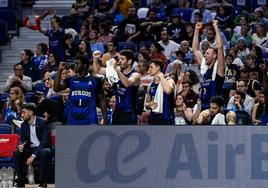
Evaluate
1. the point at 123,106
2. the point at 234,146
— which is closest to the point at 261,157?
the point at 234,146

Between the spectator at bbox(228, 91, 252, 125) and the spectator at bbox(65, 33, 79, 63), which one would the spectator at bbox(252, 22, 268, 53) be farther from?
the spectator at bbox(228, 91, 252, 125)

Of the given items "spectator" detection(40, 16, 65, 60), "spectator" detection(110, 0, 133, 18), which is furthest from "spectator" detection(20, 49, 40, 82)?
"spectator" detection(110, 0, 133, 18)

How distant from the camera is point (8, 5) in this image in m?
25.6

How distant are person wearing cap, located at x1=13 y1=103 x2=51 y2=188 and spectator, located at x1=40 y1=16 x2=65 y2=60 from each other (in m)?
5.40

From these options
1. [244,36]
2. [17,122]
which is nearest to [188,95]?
[17,122]

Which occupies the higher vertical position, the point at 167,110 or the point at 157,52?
the point at 157,52

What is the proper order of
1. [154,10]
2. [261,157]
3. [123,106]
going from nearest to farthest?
[261,157]
[123,106]
[154,10]

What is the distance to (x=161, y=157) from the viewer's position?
1457 centimetres

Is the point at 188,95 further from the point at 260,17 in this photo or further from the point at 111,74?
the point at 260,17

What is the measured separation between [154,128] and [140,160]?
472 mm

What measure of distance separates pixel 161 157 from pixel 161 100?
180cm

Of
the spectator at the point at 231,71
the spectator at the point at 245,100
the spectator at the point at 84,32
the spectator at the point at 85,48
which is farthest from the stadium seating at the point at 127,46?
the spectator at the point at 245,100

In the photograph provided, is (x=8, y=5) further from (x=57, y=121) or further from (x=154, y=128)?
(x=154, y=128)

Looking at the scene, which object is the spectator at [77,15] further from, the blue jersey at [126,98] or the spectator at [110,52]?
the blue jersey at [126,98]
